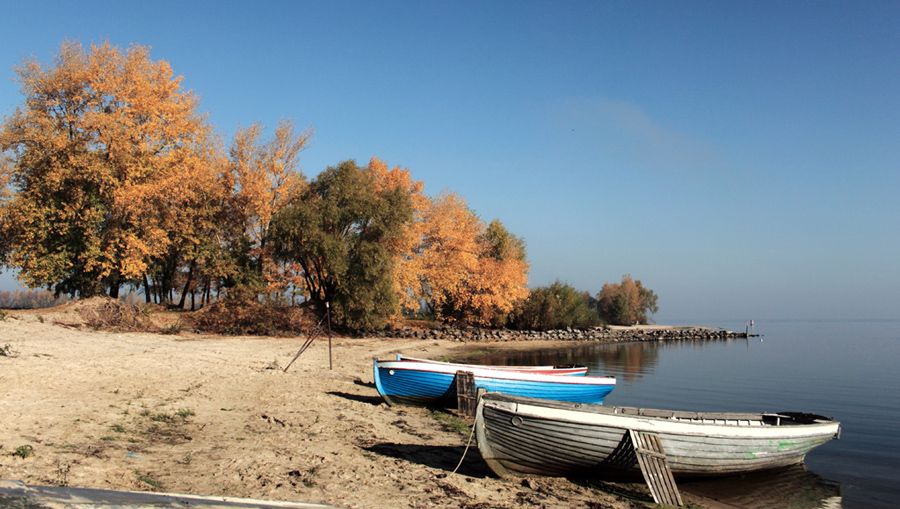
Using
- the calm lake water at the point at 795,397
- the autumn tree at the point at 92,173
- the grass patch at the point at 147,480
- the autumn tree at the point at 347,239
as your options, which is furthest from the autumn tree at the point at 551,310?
the grass patch at the point at 147,480

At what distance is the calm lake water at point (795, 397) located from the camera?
400 inches

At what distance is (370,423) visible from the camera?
11.7 metres

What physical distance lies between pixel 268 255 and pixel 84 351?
17.7 metres

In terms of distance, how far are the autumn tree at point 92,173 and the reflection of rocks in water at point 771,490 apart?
2786 cm

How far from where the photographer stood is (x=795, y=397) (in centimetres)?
2127

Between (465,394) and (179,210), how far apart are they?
24.5 m

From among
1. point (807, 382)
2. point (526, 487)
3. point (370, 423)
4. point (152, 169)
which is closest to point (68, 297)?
point (152, 169)

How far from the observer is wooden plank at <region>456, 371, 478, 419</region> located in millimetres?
13828

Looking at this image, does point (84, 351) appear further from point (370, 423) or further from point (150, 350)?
point (370, 423)

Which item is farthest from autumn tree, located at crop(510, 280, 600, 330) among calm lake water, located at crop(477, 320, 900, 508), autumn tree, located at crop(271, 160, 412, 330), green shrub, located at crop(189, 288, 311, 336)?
green shrub, located at crop(189, 288, 311, 336)

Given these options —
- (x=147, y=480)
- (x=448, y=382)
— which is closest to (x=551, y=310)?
(x=448, y=382)

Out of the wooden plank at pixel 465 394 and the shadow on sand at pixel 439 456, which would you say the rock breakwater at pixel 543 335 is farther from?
the shadow on sand at pixel 439 456

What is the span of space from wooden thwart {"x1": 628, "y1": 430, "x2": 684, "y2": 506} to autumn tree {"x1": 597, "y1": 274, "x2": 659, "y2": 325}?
251ft

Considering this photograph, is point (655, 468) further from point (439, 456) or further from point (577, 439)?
point (439, 456)
